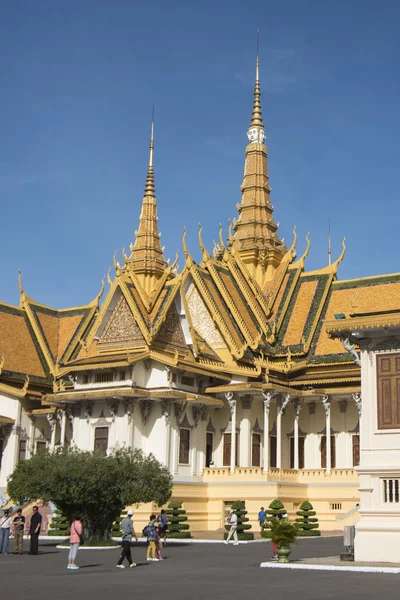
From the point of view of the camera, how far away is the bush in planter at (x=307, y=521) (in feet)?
111

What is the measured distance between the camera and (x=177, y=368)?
36062 mm

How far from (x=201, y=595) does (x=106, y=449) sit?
896 inches

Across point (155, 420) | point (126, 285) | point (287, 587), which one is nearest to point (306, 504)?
point (155, 420)

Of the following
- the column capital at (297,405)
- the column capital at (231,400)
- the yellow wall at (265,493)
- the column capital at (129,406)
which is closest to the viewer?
the yellow wall at (265,493)

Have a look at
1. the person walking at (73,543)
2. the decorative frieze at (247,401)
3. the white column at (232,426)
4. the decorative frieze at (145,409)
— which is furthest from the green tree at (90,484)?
the decorative frieze at (247,401)

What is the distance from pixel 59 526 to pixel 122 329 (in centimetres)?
902

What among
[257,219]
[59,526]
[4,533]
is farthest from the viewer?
[257,219]

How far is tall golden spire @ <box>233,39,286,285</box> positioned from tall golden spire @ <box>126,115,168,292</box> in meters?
8.78

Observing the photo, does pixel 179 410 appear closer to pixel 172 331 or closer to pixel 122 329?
pixel 172 331

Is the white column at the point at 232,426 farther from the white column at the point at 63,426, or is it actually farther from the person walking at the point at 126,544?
the person walking at the point at 126,544

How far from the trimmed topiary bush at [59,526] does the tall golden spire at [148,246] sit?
24.4 meters

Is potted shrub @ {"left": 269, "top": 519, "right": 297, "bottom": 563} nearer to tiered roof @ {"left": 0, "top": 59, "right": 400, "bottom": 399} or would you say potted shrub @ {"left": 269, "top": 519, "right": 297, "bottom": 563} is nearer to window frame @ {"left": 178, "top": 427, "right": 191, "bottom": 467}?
tiered roof @ {"left": 0, "top": 59, "right": 400, "bottom": 399}

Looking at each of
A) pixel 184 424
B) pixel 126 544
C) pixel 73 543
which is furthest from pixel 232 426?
pixel 73 543

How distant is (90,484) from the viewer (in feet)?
83.5
